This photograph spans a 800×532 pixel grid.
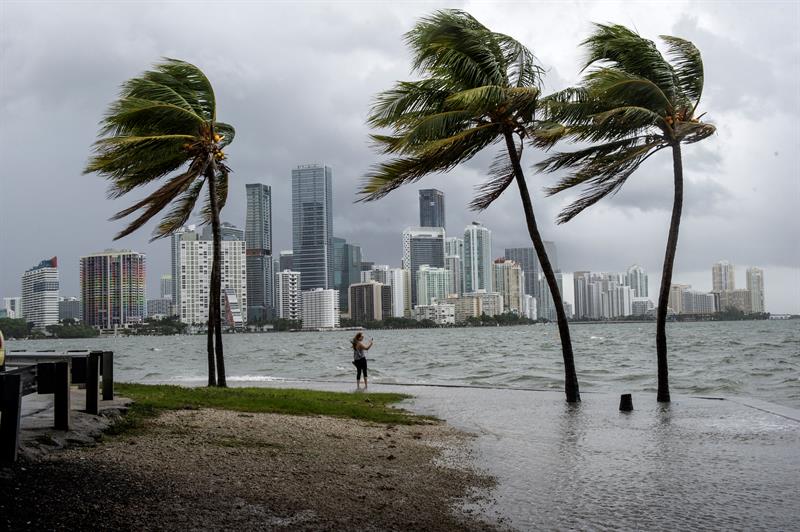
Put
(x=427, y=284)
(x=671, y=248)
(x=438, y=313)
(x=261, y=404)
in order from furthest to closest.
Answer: (x=427, y=284) < (x=438, y=313) < (x=671, y=248) < (x=261, y=404)

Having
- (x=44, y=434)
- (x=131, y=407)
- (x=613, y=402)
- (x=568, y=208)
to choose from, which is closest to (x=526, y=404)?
(x=613, y=402)

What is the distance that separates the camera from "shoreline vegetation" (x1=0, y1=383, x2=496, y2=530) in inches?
200

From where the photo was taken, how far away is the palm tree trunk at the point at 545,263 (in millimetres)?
15336

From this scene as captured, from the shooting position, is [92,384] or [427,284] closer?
[92,384]

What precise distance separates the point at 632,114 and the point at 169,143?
405 inches

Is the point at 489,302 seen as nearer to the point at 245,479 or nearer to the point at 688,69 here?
the point at 688,69

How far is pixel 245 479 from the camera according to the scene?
6.42m

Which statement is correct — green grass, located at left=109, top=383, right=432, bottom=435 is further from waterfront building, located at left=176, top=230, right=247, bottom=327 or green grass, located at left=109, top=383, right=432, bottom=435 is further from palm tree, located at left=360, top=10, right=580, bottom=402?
waterfront building, located at left=176, top=230, right=247, bottom=327

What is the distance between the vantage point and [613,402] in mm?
16016

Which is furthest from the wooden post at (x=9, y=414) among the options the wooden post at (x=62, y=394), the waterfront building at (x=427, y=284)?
the waterfront building at (x=427, y=284)

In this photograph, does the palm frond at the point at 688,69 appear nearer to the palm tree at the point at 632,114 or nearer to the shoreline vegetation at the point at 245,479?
the palm tree at the point at 632,114

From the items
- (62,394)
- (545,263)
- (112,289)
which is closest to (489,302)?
(112,289)

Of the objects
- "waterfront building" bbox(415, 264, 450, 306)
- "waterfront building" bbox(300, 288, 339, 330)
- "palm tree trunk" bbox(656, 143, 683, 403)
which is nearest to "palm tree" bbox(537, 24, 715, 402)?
"palm tree trunk" bbox(656, 143, 683, 403)

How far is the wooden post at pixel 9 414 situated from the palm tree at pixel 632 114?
37.3 feet
